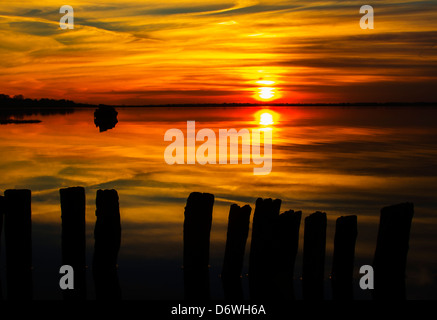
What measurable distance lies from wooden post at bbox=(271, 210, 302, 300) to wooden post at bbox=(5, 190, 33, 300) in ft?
11.6

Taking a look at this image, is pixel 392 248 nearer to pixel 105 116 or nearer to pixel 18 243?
pixel 18 243

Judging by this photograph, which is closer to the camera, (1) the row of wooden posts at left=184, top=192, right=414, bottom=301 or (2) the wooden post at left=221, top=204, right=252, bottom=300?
(1) the row of wooden posts at left=184, top=192, right=414, bottom=301

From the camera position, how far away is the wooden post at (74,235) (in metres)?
8.52

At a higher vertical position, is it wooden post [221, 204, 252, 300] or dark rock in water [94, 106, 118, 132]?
dark rock in water [94, 106, 118, 132]

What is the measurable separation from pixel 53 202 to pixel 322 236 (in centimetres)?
1048

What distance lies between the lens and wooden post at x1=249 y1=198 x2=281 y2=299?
326 inches

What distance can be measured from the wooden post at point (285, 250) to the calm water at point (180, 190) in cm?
92

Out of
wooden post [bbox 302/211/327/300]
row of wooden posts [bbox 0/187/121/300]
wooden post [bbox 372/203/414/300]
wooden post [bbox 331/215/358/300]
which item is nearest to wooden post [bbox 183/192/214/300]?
row of wooden posts [bbox 0/187/121/300]

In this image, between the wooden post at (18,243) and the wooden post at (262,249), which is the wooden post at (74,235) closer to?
the wooden post at (18,243)

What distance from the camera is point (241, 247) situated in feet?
29.2

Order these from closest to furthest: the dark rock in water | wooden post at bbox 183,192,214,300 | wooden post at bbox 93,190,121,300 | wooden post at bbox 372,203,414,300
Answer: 1. wooden post at bbox 372,203,414,300
2. wooden post at bbox 183,192,214,300
3. wooden post at bbox 93,190,121,300
4. the dark rock in water

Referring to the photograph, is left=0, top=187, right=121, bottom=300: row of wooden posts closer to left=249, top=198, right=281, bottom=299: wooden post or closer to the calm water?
the calm water

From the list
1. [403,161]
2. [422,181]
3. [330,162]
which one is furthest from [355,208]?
[403,161]
